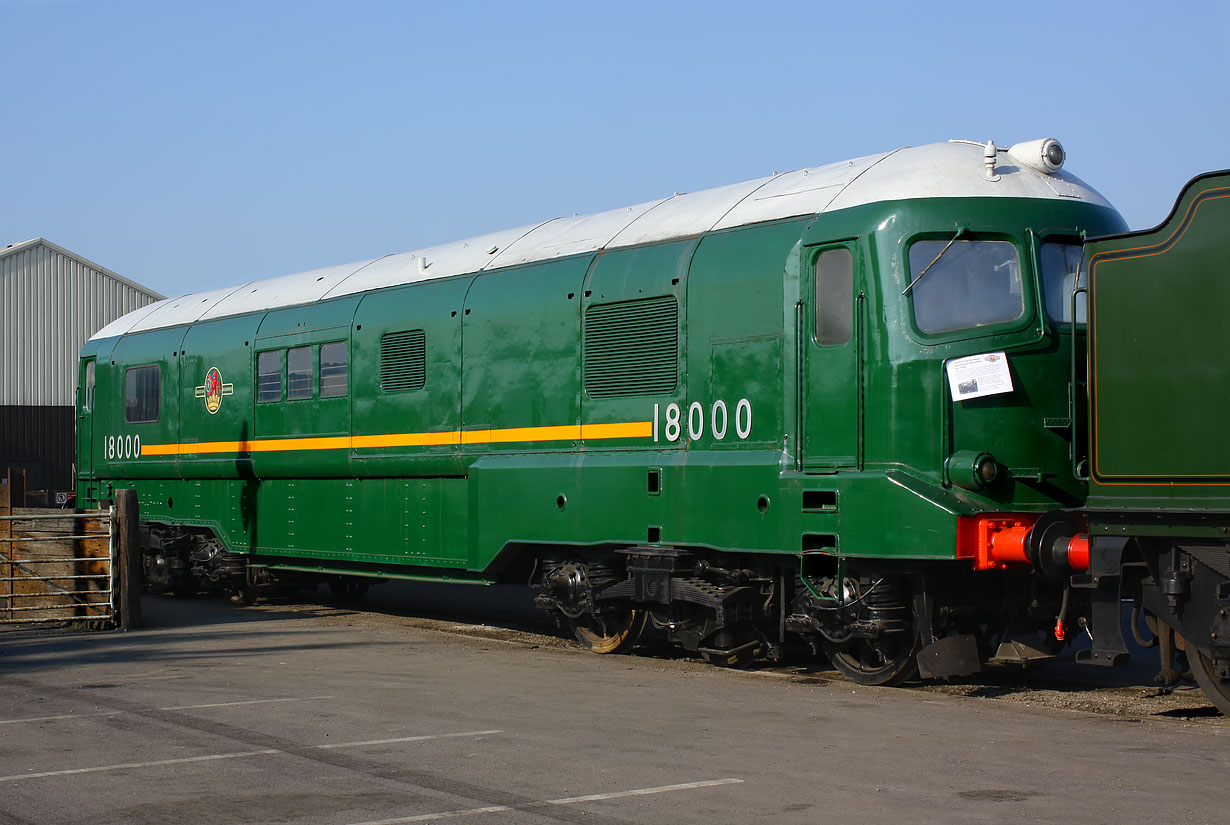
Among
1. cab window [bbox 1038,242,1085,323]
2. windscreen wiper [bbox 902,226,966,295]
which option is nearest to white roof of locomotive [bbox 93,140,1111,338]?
windscreen wiper [bbox 902,226,966,295]

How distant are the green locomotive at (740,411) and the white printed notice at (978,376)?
0.05ft

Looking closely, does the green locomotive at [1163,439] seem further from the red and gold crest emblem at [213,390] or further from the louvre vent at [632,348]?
the red and gold crest emblem at [213,390]

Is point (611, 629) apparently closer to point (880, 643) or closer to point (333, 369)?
point (880, 643)

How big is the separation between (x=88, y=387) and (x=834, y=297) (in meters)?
14.9

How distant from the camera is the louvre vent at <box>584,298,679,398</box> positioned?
1238 centimetres

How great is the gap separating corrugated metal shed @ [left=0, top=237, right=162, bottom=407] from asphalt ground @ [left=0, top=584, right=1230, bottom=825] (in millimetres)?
29879

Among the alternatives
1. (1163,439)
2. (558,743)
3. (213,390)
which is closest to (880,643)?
(1163,439)

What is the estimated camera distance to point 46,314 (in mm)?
41750

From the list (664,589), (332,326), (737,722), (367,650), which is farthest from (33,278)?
(737,722)

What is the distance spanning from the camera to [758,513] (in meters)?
11.3

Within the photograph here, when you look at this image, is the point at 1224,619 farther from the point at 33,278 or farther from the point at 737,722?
the point at 33,278

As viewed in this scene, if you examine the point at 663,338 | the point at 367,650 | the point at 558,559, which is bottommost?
the point at 367,650

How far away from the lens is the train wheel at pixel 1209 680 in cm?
930

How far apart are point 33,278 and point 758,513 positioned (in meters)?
35.3
